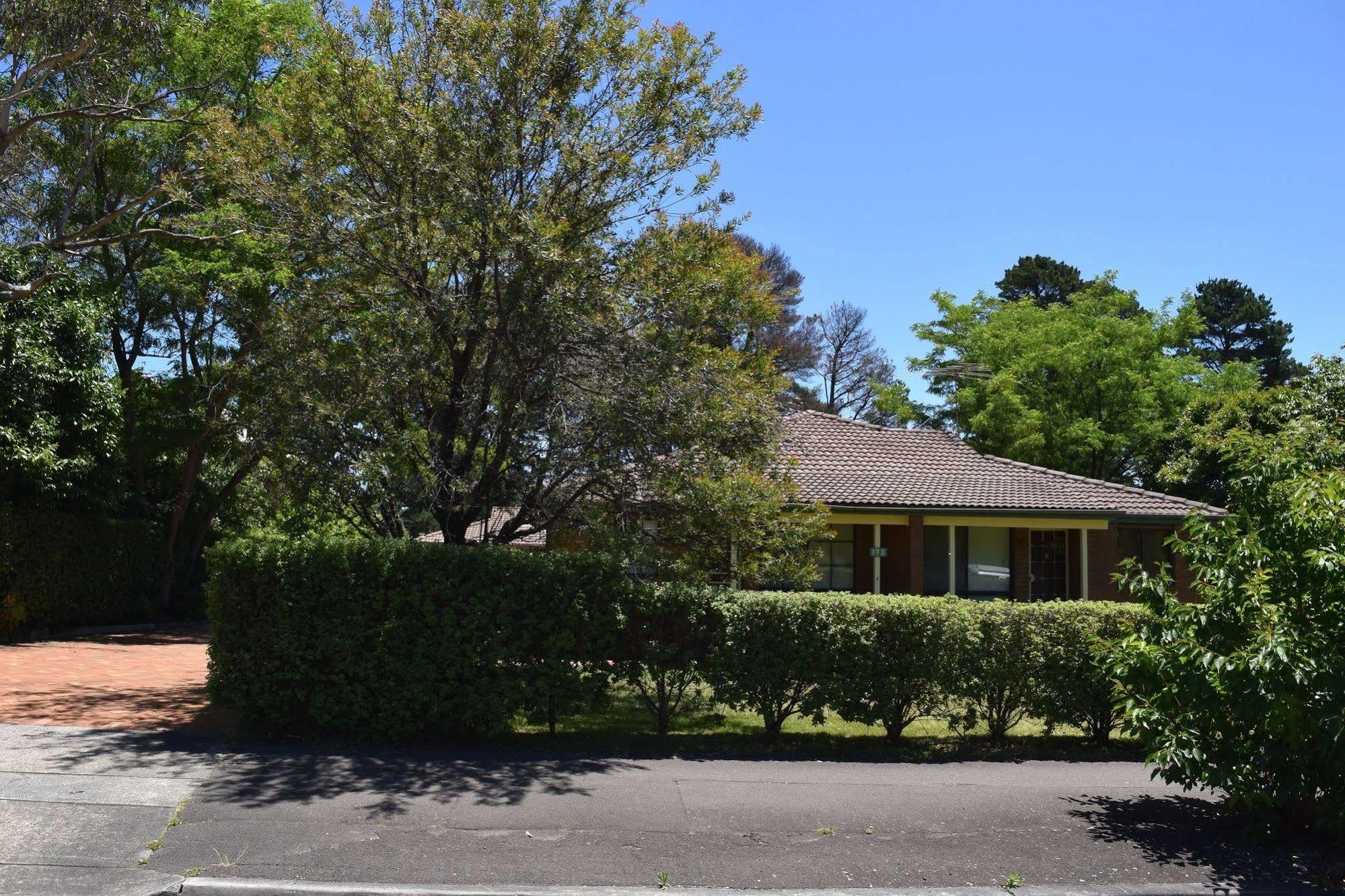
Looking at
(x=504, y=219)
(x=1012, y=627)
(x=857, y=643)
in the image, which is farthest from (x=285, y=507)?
(x=1012, y=627)

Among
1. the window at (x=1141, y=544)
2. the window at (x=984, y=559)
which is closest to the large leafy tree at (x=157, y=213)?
the window at (x=984, y=559)

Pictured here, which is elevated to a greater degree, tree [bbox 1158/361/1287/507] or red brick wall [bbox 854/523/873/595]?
tree [bbox 1158/361/1287/507]

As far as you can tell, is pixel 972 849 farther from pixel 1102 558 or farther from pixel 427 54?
pixel 1102 558

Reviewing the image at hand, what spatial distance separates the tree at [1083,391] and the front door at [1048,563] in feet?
30.5

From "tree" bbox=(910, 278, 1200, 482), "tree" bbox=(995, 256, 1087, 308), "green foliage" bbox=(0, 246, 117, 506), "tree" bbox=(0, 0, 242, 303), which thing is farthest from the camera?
"tree" bbox=(995, 256, 1087, 308)

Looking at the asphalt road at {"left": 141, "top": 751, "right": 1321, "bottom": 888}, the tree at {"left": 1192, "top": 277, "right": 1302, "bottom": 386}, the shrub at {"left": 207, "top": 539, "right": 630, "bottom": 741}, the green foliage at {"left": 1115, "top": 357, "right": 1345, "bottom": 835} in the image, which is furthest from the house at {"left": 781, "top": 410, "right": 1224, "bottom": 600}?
the tree at {"left": 1192, "top": 277, "right": 1302, "bottom": 386}

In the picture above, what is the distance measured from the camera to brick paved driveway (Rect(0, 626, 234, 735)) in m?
10.0

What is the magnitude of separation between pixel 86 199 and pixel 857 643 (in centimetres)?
2025

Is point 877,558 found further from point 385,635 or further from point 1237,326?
point 1237,326

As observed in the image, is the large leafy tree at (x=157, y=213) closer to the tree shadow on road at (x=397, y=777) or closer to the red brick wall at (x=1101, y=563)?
the tree shadow on road at (x=397, y=777)

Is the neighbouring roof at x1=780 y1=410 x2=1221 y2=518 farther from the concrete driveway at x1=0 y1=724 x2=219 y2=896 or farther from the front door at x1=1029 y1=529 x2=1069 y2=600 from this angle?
the concrete driveway at x1=0 y1=724 x2=219 y2=896

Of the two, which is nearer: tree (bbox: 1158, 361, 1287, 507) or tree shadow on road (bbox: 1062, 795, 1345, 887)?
tree shadow on road (bbox: 1062, 795, 1345, 887)

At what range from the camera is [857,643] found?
32.0 feet

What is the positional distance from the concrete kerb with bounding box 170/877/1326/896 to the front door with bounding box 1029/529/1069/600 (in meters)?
16.8
